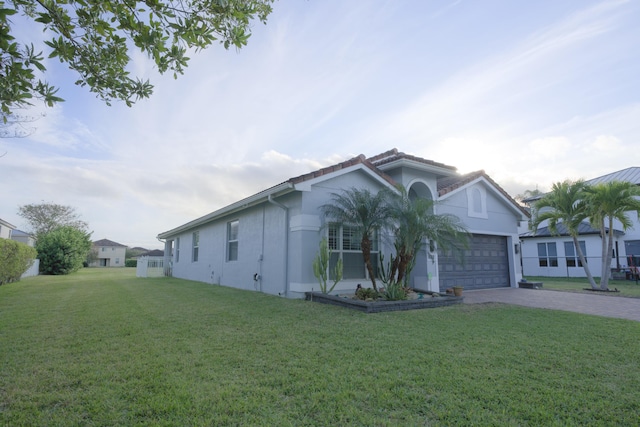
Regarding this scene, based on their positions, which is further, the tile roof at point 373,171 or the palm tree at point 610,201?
the palm tree at point 610,201

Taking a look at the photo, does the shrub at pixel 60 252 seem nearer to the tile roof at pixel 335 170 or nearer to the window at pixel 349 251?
the window at pixel 349 251

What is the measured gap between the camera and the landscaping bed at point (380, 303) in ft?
25.1

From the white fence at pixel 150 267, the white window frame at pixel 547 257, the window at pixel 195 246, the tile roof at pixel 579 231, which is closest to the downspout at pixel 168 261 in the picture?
the white fence at pixel 150 267

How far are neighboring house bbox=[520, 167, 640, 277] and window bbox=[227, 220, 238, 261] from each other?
18813 mm

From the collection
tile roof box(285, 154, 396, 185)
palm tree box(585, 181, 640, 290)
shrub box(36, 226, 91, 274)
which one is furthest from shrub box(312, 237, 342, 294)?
shrub box(36, 226, 91, 274)

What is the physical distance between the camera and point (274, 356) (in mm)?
4316

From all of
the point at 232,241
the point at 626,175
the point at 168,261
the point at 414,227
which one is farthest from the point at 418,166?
the point at 626,175

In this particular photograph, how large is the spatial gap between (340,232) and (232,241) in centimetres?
582

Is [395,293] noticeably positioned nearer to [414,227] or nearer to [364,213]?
[414,227]

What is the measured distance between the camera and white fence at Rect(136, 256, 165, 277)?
2169 cm

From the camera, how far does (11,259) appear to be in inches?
627

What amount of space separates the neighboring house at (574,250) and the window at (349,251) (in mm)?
16100

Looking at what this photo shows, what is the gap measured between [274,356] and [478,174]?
12.7 m

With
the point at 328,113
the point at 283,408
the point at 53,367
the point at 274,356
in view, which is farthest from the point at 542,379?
the point at 328,113
